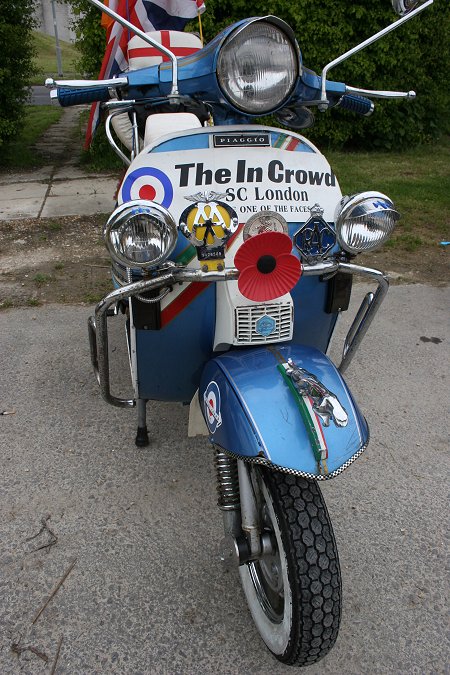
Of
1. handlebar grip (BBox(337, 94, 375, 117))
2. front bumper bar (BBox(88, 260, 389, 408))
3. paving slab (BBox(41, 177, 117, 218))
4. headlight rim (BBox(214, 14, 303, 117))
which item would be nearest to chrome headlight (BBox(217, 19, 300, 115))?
headlight rim (BBox(214, 14, 303, 117))

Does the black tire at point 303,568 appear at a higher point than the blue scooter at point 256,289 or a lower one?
lower

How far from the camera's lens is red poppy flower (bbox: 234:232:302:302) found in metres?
1.58

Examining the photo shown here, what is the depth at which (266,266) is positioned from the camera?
5.30 ft

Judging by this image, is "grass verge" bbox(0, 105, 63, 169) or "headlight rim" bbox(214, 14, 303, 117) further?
"grass verge" bbox(0, 105, 63, 169)

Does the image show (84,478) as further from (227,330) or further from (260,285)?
(260,285)

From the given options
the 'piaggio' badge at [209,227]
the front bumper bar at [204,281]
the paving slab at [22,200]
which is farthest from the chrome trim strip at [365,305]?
the paving slab at [22,200]

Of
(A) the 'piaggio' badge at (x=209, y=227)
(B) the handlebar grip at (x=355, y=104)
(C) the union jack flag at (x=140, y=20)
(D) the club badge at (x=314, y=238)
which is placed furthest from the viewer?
(C) the union jack flag at (x=140, y=20)

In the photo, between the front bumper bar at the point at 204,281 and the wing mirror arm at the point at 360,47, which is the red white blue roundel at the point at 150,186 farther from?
the wing mirror arm at the point at 360,47

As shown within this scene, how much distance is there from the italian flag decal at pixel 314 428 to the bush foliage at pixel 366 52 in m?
6.63

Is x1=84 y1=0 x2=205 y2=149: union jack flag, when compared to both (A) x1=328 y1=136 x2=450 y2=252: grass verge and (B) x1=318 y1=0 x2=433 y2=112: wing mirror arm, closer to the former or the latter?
(B) x1=318 y1=0 x2=433 y2=112: wing mirror arm

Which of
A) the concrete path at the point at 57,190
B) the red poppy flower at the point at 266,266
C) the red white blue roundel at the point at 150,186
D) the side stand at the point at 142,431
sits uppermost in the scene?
the red white blue roundel at the point at 150,186

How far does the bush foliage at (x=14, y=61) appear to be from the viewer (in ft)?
22.3

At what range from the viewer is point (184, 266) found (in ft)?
5.57

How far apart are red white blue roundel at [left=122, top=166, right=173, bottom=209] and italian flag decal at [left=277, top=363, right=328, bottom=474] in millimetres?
788
